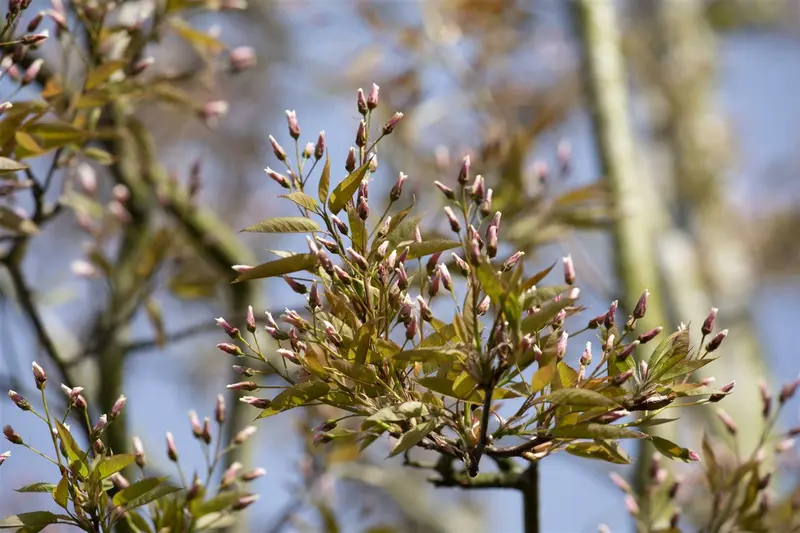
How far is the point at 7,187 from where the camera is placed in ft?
6.22

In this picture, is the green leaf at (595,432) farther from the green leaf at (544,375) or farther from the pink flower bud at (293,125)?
the pink flower bud at (293,125)

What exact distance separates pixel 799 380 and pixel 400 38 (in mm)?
2599

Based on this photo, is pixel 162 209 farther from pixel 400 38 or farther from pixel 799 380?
pixel 799 380

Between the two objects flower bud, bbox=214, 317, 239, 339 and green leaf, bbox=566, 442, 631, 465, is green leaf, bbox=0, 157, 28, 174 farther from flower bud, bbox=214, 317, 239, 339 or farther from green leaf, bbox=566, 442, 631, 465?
green leaf, bbox=566, 442, 631, 465

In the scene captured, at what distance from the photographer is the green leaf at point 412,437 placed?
1.17m

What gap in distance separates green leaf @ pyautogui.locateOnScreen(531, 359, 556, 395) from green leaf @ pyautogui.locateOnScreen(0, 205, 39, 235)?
51.3 inches

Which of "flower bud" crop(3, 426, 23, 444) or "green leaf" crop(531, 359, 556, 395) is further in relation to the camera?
"flower bud" crop(3, 426, 23, 444)

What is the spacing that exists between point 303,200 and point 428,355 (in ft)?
1.11

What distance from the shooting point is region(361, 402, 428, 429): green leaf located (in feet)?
3.95

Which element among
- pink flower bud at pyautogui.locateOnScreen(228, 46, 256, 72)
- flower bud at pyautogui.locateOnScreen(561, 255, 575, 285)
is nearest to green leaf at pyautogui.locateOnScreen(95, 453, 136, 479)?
flower bud at pyautogui.locateOnScreen(561, 255, 575, 285)

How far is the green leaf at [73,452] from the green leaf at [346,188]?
559mm

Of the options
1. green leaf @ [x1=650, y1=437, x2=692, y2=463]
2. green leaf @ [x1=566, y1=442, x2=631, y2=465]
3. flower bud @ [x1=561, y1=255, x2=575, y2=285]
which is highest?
flower bud @ [x1=561, y1=255, x2=575, y2=285]

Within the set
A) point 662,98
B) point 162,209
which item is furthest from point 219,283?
point 662,98

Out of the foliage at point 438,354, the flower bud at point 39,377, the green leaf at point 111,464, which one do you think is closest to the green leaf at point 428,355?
the foliage at point 438,354
